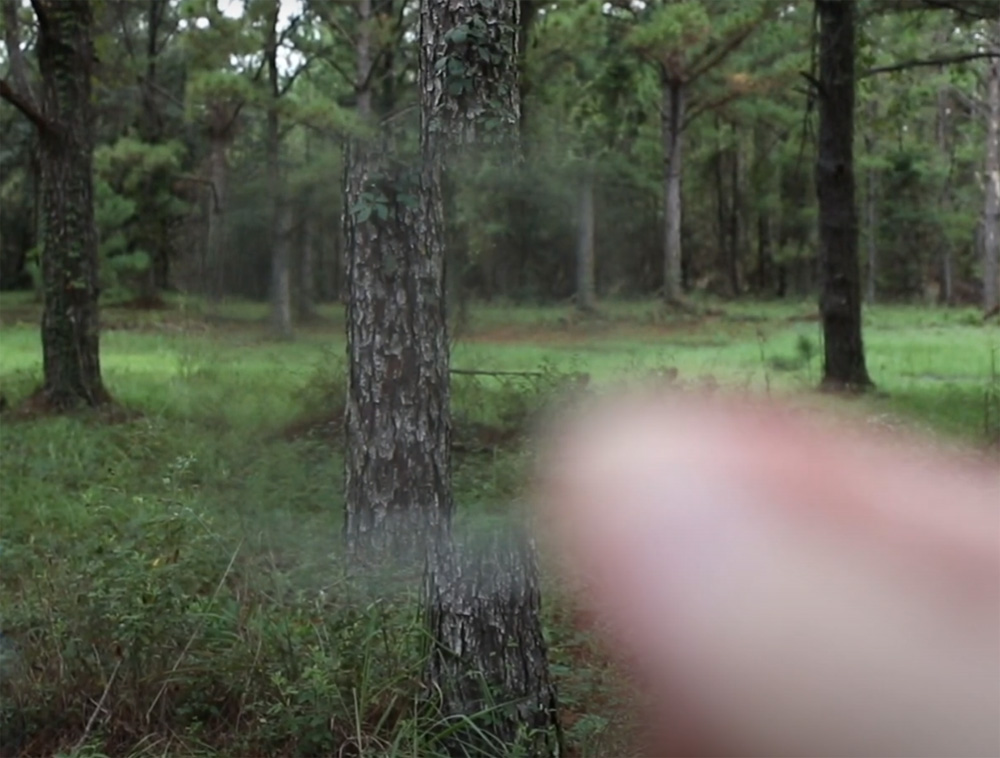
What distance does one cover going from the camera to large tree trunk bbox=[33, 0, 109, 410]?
8383mm

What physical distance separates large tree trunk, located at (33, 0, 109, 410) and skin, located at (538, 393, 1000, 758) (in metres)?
5.17

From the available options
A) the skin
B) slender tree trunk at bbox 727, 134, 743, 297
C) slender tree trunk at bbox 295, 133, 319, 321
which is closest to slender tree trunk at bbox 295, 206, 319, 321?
slender tree trunk at bbox 295, 133, 319, 321

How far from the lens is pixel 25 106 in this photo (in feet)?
25.8

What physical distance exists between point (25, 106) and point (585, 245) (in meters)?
4.59

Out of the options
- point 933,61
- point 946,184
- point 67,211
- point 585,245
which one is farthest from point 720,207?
point 585,245

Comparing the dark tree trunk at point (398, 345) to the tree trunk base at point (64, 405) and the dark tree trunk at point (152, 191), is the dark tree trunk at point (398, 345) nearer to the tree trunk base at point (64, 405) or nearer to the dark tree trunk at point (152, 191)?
the tree trunk base at point (64, 405)

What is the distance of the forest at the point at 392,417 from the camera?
3260 millimetres

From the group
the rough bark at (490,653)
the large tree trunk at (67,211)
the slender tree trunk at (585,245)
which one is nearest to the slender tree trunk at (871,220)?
the large tree trunk at (67,211)

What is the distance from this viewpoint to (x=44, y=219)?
8.54m

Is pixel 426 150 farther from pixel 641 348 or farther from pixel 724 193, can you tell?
pixel 724 193

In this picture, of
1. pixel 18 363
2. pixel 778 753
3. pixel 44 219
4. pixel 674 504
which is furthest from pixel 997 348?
pixel 18 363

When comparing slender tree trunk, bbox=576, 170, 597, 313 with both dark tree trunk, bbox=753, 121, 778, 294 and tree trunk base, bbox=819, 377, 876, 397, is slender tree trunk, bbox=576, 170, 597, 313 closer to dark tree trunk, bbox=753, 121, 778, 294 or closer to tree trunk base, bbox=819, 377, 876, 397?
tree trunk base, bbox=819, 377, 876, 397

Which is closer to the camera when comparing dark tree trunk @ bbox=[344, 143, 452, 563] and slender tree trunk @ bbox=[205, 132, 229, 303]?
dark tree trunk @ bbox=[344, 143, 452, 563]

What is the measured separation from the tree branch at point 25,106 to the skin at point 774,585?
5.07 m
